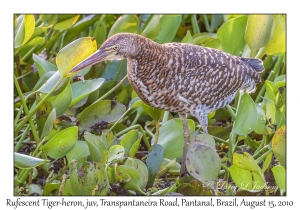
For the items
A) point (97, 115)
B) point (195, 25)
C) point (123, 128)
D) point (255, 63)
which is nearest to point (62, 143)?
point (97, 115)

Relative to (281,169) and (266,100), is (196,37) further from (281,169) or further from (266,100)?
(281,169)

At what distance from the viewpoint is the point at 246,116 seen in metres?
3.77

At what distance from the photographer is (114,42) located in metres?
3.59

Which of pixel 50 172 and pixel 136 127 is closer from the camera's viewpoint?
pixel 50 172

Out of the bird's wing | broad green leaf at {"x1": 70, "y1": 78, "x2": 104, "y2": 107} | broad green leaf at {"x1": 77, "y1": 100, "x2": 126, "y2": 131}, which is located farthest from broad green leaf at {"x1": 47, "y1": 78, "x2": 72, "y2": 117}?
the bird's wing

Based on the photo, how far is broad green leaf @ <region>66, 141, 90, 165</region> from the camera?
147 inches

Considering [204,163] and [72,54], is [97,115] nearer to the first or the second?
[72,54]

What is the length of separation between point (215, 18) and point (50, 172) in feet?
7.57

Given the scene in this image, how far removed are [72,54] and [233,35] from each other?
1469mm

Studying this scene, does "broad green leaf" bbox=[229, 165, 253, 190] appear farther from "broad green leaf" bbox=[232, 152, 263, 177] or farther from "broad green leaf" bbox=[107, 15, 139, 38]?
"broad green leaf" bbox=[107, 15, 139, 38]

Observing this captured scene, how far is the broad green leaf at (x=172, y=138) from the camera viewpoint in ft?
13.4

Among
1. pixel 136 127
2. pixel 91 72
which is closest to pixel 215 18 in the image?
pixel 91 72

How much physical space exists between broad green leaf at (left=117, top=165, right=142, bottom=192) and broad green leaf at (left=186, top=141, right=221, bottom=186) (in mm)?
311
